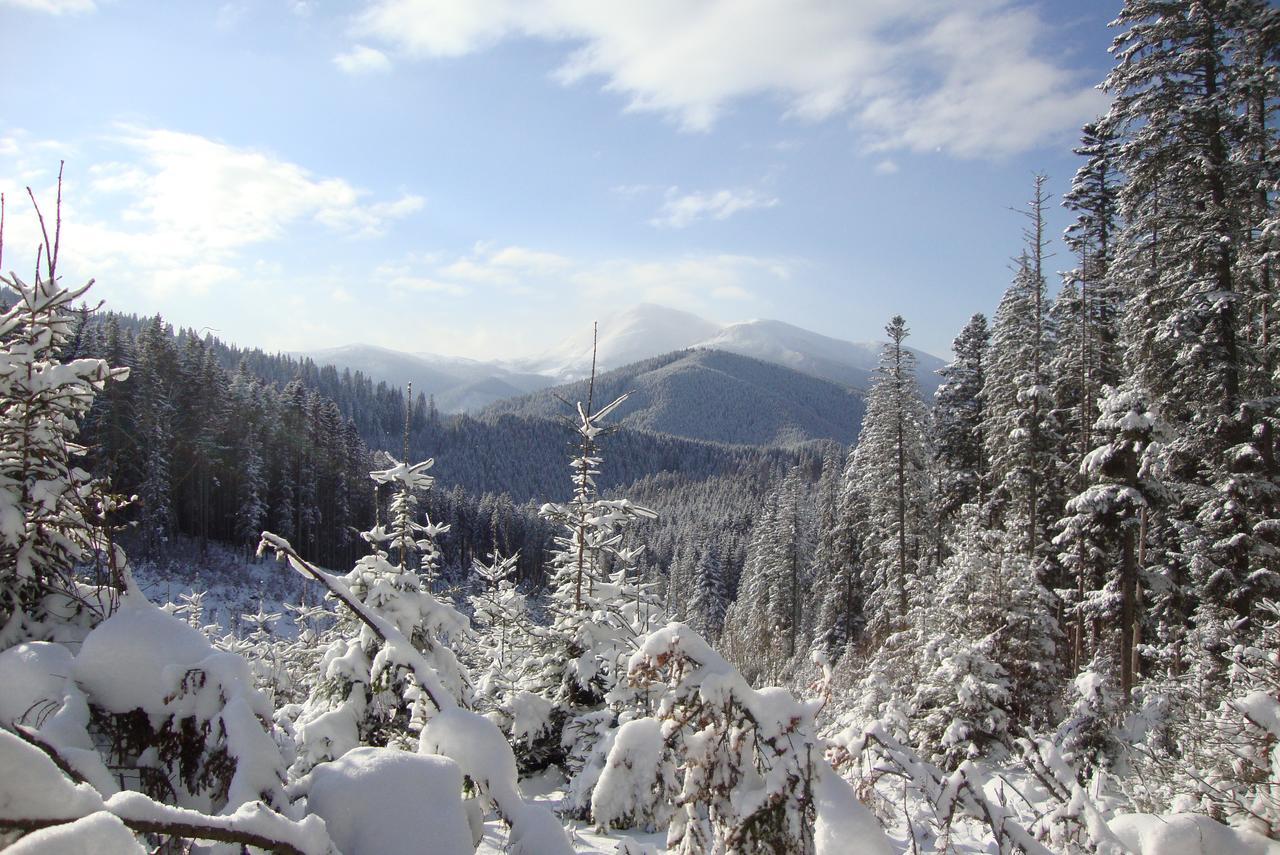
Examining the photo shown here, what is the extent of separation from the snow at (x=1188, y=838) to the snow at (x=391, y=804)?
2255 mm

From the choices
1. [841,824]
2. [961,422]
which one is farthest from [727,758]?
[961,422]

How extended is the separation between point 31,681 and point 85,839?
137 cm

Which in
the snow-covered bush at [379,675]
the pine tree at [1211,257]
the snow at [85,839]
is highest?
the pine tree at [1211,257]

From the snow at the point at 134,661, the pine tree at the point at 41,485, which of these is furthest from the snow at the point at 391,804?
the pine tree at the point at 41,485

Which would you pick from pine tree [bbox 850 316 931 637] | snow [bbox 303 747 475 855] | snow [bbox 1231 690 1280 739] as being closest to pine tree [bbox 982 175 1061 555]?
pine tree [bbox 850 316 931 637]

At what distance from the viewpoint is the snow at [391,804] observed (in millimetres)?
1452

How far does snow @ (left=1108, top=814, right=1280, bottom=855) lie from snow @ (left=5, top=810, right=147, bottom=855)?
112 inches

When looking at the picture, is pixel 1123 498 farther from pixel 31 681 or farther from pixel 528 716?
pixel 31 681

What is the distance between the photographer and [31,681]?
1905 millimetres

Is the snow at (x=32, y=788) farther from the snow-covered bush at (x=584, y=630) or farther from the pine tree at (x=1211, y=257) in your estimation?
the pine tree at (x=1211, y=257)

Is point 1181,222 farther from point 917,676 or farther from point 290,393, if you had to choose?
point 290,393

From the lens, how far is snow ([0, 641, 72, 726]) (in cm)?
187

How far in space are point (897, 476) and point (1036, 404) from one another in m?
6.53

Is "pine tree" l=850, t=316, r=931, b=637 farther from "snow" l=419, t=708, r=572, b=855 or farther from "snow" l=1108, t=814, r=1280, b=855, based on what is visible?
"snow" l=419, t=708, r=572, b=855
